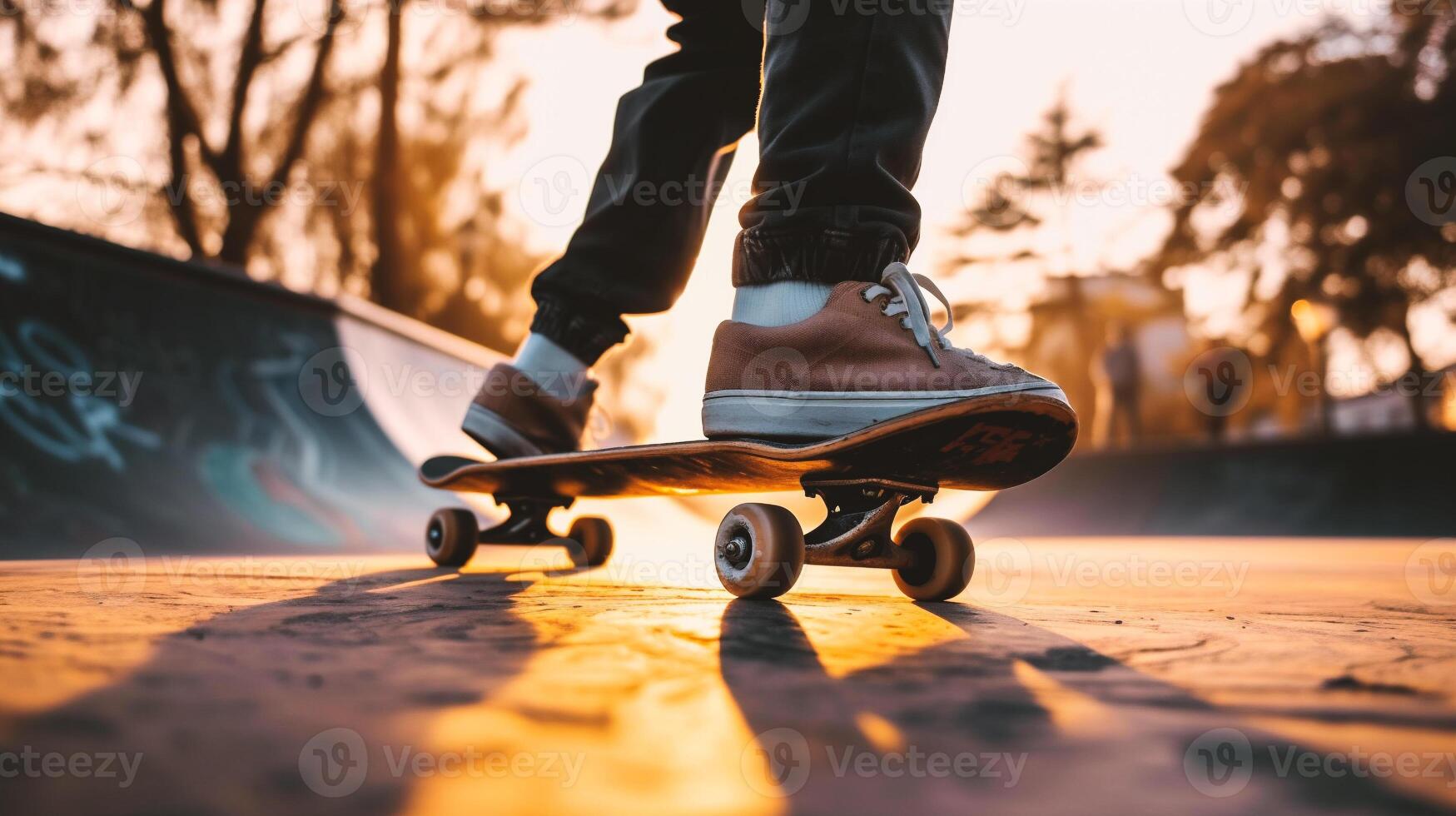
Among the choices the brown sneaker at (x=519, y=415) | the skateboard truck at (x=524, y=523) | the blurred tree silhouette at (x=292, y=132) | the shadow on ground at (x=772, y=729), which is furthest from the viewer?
the blurred tree silhouette at (x=292, y=132)

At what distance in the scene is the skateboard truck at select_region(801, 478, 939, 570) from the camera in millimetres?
1529

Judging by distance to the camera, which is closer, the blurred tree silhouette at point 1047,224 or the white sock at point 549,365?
the white sock at point 549,365

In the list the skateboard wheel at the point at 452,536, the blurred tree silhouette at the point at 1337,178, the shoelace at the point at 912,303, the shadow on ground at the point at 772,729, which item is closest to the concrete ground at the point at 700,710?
the shadow on ground at the point at 772,729

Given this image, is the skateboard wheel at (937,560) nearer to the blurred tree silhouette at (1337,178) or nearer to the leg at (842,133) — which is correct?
the leg at (842,133)

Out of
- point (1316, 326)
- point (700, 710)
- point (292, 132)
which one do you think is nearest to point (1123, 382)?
point (1316, 326)

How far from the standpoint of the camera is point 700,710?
2.23 ft

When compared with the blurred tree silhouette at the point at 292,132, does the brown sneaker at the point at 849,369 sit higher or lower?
lower

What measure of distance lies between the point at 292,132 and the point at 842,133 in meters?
10.8

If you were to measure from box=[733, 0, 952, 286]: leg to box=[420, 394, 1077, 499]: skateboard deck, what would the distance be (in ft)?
1.09

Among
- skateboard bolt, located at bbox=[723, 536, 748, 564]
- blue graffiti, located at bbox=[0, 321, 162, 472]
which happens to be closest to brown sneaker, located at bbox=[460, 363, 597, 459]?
skateboard bolt, located at bbox=[723, 536, 748, 564]

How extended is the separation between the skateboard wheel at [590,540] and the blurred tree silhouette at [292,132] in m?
8.39

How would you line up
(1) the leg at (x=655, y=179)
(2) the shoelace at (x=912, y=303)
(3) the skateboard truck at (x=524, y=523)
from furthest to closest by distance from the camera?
1. (3) the skateboard truck at (x=524, y=523)
2. (1) the leg at (x=655, y=179)
3. (2) the shoelace at (x=912, y=303)

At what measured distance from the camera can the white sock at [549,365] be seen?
2.30 meters

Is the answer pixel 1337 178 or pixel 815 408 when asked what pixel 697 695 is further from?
pixel 1337 178
